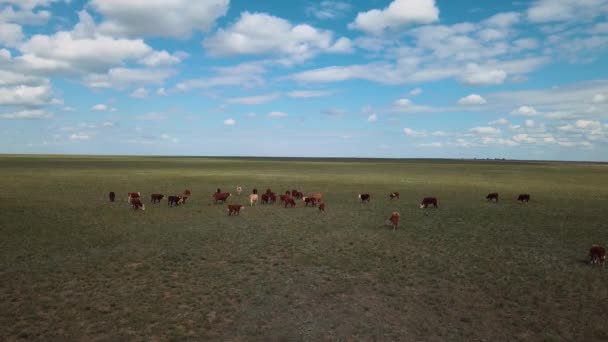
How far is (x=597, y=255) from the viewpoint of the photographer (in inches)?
619

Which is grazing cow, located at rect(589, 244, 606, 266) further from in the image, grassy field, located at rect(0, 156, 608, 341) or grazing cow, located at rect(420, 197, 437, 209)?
grazing cow, located at rect(420, 197, 437, 209)

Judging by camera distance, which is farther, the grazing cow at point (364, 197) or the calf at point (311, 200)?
the grazing cow at point (364, 197)

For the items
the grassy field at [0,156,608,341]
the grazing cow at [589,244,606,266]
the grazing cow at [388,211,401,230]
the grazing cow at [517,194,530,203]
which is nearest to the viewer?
the grassy field at [0,156,608,341]

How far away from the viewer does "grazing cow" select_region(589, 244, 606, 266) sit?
1562cm

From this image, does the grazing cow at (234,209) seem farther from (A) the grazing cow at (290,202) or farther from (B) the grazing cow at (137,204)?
(B) the grazing cow at (137,204)

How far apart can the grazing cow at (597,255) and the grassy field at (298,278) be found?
19.6 inches

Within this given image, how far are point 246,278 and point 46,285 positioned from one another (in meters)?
6.79

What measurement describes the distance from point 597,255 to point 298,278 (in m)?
12.4

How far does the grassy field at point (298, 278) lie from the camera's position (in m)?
10.7

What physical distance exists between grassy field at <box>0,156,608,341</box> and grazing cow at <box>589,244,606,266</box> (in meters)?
0.50

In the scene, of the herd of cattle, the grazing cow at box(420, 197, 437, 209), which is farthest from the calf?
the grazing cow at box(420, 197, 437, 209)

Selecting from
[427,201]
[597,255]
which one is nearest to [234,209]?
[427,201]

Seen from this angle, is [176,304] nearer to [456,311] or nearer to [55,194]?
[456,311]

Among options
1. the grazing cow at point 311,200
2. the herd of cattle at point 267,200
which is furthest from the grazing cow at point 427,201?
the grazing cow at point 311,200
